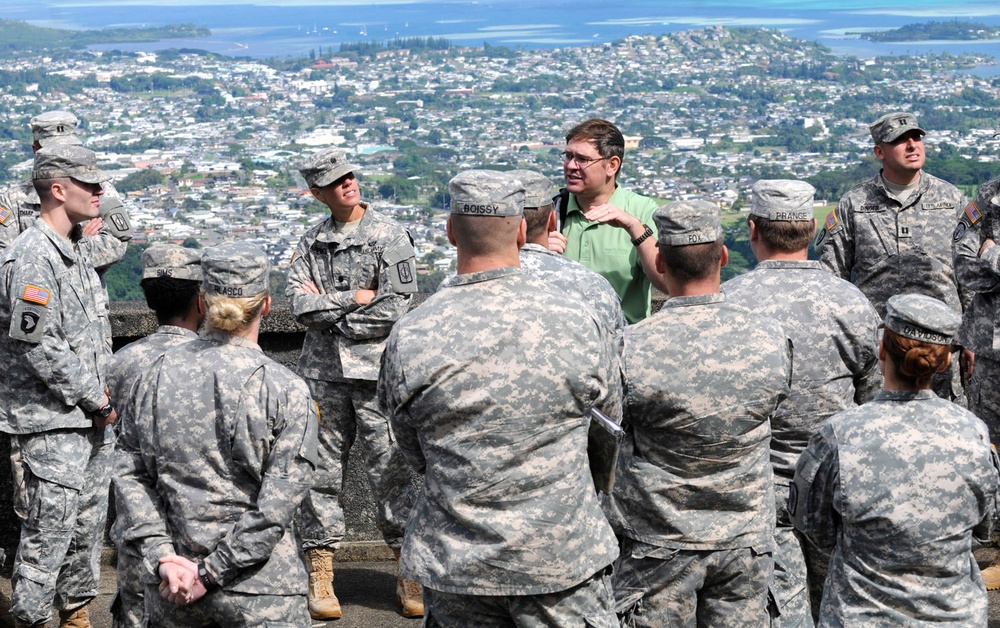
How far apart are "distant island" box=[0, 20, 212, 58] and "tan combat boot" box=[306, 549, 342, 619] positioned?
47796mm

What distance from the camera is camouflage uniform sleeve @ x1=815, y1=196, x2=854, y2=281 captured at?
247 inches

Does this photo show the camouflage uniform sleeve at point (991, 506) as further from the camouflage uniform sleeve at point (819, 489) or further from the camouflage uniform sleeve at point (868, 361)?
the camouflage uniform sleeve at point (868, 361)

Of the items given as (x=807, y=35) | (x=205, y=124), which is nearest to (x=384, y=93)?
(x=205, y=124)

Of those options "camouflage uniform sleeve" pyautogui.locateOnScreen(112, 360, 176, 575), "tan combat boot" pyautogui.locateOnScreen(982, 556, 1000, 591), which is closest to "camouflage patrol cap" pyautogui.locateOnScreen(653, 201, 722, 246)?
"camouflage uniform sleeve" pyautogui.locateOnScreen(112, 360, 176, 575)

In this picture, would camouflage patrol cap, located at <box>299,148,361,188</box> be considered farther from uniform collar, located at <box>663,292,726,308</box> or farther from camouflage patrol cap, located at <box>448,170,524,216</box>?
camouflage patrol cap, located at <box>448,170,524,216</box>

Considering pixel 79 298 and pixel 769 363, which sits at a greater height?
pixel 769 363

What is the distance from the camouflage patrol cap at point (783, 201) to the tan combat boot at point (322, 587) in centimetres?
263

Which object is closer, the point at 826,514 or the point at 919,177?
the point at 826,514

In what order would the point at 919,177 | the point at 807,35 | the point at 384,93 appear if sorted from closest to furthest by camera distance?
the point at 919,177
the point at 384,93
the point at 807,35

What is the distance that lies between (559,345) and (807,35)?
65.0 m

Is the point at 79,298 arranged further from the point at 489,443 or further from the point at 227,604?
the point at 489,443

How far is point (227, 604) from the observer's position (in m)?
3.63

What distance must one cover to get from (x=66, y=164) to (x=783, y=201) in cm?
287

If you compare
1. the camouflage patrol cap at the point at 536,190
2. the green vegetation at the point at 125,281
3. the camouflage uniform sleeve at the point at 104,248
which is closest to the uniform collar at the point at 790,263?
the camouflage patrol cap at the point at 536,190
